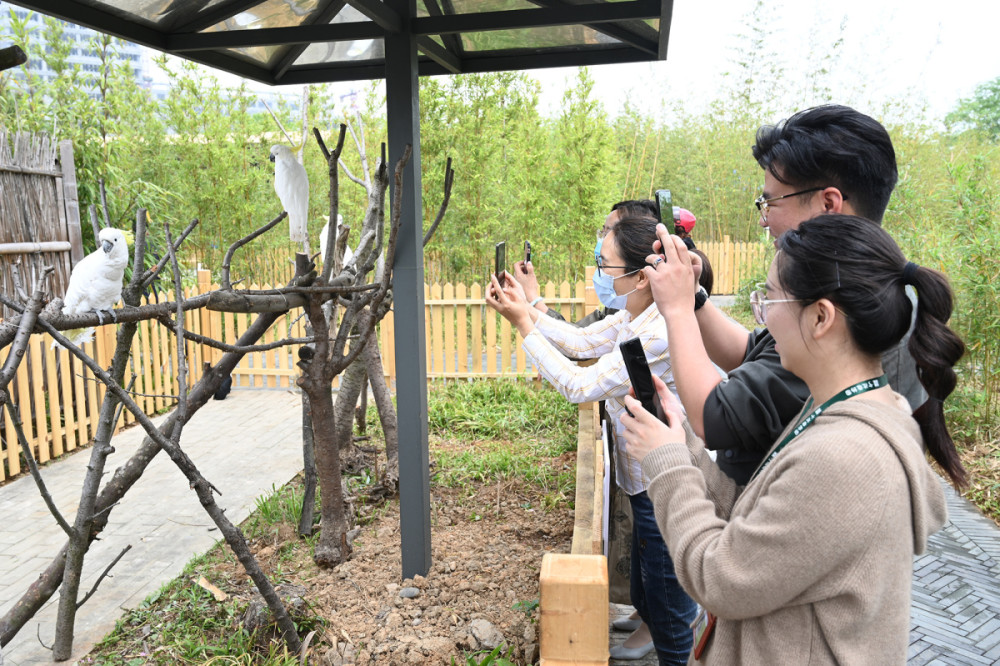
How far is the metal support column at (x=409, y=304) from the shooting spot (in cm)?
245

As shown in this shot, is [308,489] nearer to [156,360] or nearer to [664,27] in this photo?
[664,27]

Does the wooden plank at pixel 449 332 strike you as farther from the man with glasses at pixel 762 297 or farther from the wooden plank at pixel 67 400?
the man with glasses at pixel 762 297

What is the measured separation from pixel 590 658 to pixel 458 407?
425 centimetres

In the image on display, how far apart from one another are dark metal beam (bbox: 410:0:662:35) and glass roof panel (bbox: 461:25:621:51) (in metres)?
0.38

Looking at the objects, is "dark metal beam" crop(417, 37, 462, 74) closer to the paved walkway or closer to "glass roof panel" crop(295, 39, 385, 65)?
"glass roof panel" crop(295, 39, 385, 65)

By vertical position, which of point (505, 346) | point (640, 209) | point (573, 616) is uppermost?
point (640, 209)

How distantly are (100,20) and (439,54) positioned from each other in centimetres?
124

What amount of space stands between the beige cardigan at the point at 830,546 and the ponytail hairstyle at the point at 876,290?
103 millimetres

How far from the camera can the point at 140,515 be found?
14.3ft

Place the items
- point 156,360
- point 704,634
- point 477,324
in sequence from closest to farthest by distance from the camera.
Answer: point 704,634 < point 156,360 < point 477,324

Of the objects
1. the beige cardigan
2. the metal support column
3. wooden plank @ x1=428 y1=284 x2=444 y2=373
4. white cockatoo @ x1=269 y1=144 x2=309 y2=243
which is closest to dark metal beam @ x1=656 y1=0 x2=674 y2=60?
the metal support column

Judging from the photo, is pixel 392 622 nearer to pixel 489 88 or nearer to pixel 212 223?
pixel 489 88

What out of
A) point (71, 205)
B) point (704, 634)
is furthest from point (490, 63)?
point (71, 205)

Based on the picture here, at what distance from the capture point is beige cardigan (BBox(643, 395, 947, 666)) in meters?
0.99
